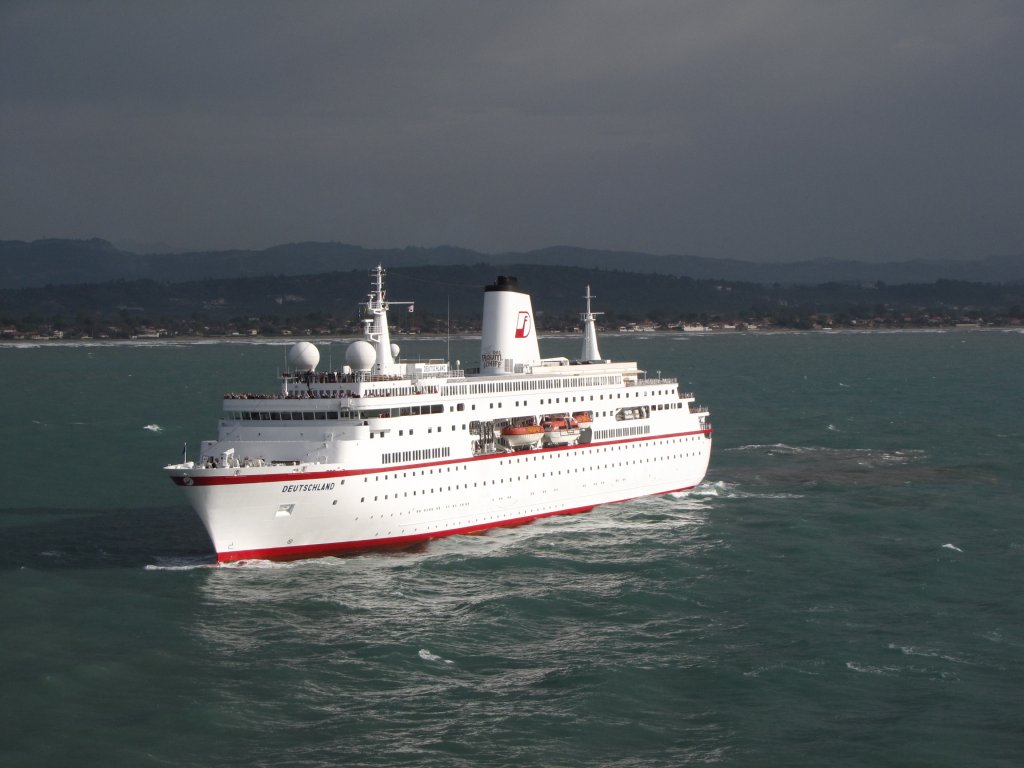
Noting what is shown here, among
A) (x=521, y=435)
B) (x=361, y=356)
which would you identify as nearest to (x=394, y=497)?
(x=361, y=356)

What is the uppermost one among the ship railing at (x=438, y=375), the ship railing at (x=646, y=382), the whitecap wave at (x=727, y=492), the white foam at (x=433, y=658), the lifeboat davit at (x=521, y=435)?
the ship railing at (x=438, y=375)

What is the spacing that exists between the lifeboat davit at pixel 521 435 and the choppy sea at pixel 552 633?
2812 mm

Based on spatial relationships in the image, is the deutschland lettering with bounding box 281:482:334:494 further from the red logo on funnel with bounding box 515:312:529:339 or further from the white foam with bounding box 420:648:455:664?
the red logo on funnel with bounding box 515:312:529:339

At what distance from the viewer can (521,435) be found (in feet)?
131

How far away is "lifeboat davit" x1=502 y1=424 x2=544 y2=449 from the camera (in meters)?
39.7

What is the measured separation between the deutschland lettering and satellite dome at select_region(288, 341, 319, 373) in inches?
209

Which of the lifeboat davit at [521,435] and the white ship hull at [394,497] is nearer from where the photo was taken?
the white ship hull at [394,497]

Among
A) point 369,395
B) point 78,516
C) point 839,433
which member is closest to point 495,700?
point 369,395

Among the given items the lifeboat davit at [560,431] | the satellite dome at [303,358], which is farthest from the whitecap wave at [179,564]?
the lifeboat davit at [560,431]

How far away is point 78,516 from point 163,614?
12956mm

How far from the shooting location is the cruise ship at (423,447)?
33.3 meters

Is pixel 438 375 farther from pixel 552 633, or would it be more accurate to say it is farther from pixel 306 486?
pixel 552 633

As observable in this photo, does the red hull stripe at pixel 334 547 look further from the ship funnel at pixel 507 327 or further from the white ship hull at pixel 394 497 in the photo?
the ship funnel at pixel 507 327

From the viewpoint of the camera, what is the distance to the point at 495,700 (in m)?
23.7
